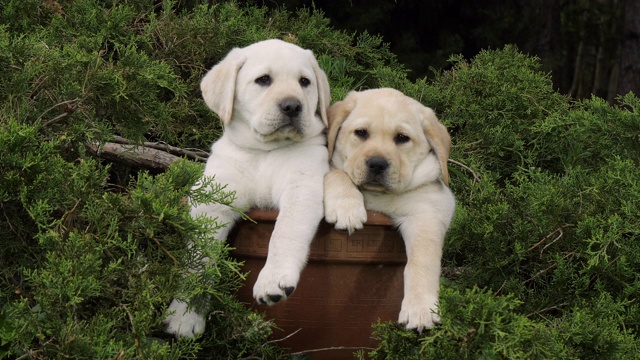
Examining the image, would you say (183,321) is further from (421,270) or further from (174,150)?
(174,150)

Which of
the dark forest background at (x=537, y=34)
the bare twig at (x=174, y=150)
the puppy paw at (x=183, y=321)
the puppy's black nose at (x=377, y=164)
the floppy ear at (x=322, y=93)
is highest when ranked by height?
the floppy ear at (x=322, y=93)

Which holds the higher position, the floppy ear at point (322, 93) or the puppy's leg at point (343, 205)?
the floppy ear at point (322, 93)

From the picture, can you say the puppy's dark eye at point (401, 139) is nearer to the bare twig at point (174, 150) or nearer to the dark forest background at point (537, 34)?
the bare twig at point (174, 150)

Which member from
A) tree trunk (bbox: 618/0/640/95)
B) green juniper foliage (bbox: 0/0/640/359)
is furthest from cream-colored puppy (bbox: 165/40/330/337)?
tree trunk (bbox: 618/0/640/95)

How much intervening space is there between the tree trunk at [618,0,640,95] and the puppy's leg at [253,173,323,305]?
523cm

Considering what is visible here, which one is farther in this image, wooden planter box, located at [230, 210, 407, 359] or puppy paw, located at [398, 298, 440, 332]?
wooden planter box, located at [230, 210, 407, 359]

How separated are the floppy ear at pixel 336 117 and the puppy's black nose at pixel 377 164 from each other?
298mm

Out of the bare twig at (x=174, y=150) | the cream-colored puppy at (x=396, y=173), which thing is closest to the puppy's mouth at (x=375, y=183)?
the cream-colored puppy at (x=396, y=173)

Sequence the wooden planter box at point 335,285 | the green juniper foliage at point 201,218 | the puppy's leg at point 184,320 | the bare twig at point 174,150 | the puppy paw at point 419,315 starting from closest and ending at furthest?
1. the green juniper foliage at point 201,218
2. the puppy paw at point 419,315
3. the puppy's leg at point 184,320
4. the wooden planter box at point 335,285
5. the bare twig at point 174,150

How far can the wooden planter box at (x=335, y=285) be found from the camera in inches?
148

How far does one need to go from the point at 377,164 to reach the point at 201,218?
827 millimetres

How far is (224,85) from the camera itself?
407 centimetres

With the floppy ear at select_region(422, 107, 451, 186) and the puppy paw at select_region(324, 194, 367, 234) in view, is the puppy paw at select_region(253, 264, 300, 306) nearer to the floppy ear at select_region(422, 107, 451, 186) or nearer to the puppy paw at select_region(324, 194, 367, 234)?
the puppy paw at select_region(324, 194, 367, 234)

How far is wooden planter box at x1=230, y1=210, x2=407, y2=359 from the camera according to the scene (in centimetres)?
376
